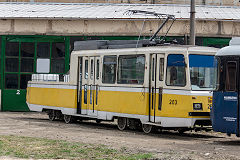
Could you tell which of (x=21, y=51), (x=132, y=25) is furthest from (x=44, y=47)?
(x=132, y=25)

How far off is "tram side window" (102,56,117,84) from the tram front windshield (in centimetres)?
365

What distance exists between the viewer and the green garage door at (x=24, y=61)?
1316 inches

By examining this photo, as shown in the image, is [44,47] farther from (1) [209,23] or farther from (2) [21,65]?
(1) [209,23]

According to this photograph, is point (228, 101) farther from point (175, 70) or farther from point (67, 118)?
point (67, 118)

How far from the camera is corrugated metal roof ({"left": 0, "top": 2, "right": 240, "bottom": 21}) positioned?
109ft

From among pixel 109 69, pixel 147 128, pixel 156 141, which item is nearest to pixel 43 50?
pixel 109 69

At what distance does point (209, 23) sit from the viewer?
32.4m

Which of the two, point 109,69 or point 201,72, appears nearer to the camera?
point 201,72

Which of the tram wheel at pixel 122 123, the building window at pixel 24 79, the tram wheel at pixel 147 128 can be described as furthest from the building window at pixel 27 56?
the tram wheel at pixel 147 128

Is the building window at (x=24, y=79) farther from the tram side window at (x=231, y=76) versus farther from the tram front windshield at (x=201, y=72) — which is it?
the tram side window at (x=231, y=76)

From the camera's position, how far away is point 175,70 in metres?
19.7

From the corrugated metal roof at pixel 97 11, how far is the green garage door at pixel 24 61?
52.2 inches

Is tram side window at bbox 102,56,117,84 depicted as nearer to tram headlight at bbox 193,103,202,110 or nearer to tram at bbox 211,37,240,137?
tram headlight at bbox 193,103,202,110

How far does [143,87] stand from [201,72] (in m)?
2.09
